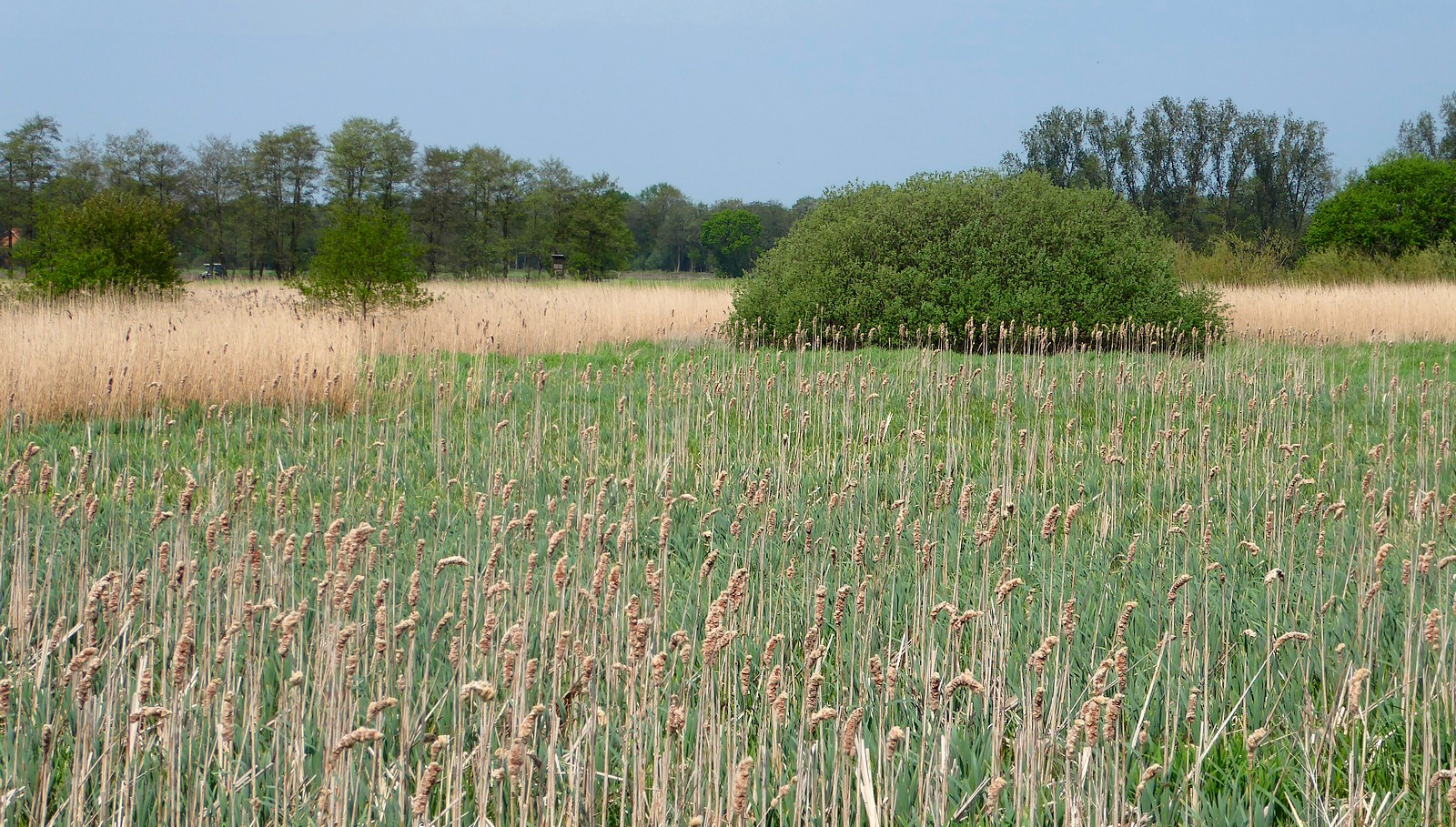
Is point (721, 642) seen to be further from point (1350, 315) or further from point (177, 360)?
point (1350, 315)

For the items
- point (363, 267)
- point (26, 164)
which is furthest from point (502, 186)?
point (363, 267)

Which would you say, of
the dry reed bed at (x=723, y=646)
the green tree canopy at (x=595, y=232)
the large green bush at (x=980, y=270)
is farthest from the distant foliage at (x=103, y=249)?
the green tree canopy at (x=595, y=232)

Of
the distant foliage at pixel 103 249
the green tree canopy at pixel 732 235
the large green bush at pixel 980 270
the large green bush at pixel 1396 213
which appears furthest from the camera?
the green tree canopy at pixel 732 235

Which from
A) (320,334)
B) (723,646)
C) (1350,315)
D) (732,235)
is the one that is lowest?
(723,646)

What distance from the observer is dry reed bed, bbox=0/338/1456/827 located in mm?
2244

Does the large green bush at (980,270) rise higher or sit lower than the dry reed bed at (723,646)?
higher

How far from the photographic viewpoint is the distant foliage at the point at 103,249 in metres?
19.5

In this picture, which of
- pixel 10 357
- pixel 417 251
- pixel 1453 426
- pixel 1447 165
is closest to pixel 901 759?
pixel 1453 426

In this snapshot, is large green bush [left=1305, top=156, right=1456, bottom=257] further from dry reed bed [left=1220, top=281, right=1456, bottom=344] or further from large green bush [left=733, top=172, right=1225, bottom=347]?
large green bush [left=733, top=172, right=1225, bottom=347]

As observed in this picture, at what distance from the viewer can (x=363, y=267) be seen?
16.5 meters

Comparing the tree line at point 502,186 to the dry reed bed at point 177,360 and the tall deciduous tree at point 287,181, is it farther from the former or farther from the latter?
the dry reed bed at point 177,360

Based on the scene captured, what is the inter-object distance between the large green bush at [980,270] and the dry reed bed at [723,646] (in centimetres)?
668

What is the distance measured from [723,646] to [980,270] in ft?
40.4

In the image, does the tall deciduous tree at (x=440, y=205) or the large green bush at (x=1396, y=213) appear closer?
the large green bush at (x=1396, y=213)
